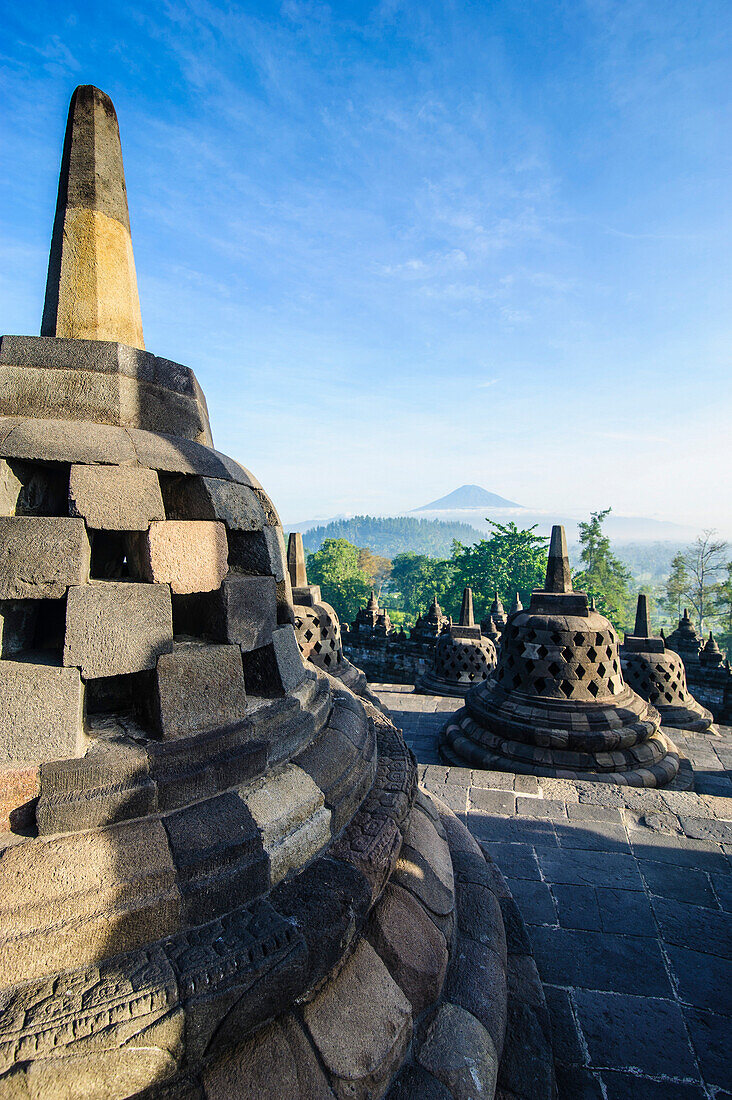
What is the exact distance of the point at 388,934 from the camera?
2062 mm

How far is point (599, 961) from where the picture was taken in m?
2.84

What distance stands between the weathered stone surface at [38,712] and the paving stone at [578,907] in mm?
2930

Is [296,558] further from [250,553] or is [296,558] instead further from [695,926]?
[695,926]

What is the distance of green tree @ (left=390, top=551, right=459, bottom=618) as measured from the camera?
159 feet

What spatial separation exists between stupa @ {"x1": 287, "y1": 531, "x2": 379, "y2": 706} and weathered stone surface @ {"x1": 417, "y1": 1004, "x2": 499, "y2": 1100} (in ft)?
15.3

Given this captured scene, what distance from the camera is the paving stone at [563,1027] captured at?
2.35 meters

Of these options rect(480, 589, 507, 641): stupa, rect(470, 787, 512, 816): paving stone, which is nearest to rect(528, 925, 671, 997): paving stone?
rect(470, 787, 512, 816): paving stone

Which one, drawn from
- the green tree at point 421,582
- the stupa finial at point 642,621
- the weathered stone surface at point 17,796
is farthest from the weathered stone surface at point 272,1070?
the green tree at point 421,582

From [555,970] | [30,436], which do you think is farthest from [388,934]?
[30,436]

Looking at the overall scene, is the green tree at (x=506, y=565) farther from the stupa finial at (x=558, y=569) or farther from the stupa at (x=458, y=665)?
the stupa finial at (x=558, y=569)

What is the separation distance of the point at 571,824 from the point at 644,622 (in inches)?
277

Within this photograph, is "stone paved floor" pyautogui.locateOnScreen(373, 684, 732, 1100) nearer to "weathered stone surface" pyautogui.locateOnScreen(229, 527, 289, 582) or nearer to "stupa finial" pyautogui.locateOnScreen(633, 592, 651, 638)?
"weathered stone surface" pyautogui.locateOnScreen(229, 527, 289, 582)

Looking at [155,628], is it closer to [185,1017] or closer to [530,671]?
[185,1017]

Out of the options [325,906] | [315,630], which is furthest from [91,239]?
[315,630]
